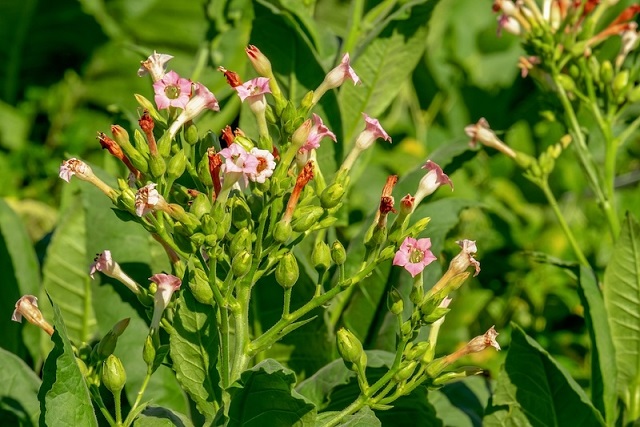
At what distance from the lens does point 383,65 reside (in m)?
1.82

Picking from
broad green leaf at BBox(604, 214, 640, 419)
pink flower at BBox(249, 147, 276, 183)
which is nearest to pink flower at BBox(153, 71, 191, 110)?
pink flower at BBox(249, 147, 276, 183)

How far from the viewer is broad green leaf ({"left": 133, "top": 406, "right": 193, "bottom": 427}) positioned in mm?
1259

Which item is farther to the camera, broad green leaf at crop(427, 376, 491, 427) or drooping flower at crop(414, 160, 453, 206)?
broad green leaf at crop(427, 376, 491, 427)

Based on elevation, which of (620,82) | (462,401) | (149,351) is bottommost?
(462,401)

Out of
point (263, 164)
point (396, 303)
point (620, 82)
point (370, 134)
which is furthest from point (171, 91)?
point (620, 82)

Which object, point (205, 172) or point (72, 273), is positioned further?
point (72, 273)

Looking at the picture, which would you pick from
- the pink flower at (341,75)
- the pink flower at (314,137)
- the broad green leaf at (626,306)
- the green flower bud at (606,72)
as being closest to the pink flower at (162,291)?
the pink flower at (314,137)

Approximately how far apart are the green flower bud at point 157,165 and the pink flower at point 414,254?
297 millimetres

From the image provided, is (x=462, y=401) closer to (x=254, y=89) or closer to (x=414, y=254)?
(x=414, y=254)

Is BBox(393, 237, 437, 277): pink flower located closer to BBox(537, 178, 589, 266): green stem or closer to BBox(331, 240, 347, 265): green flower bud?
BBox(331, 240, 347, 265): green flower bud

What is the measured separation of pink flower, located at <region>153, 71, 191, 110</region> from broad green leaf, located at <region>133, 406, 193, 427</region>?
381 millimetres

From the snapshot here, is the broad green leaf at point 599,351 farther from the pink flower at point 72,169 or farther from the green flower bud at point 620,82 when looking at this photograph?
the pink flower at point 72,169

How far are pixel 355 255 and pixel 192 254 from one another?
561 mm

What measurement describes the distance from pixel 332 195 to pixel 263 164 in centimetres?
12
